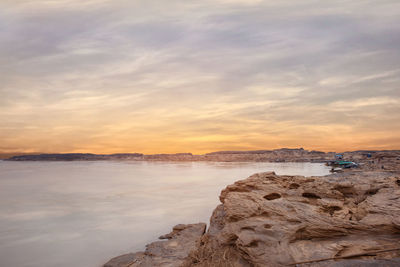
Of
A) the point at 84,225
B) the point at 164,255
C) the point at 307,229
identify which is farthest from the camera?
the point at 84,225

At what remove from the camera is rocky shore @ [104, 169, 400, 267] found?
4199 mm

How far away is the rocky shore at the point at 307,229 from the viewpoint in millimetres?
4199

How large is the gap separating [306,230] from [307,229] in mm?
31

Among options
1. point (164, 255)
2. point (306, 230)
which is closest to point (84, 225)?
point (164, 255)

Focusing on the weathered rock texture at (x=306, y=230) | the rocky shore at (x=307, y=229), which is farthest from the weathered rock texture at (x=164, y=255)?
the weathered rock texture at (x=306, y=230)

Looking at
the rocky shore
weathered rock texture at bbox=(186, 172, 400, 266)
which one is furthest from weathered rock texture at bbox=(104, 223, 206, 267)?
weathered rock texture at bbox=(186, 172, 400, 266)

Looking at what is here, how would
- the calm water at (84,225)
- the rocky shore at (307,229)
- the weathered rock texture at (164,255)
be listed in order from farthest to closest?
the calm water at (84,225), the weathered rock texture at (164,255), the rocky shore at (307,229)

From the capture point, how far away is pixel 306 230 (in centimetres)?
491

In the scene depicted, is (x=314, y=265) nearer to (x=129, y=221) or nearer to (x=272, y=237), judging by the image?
(x=272, y=237)

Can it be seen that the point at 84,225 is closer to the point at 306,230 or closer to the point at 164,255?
the point at 164,255

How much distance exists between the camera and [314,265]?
406cm

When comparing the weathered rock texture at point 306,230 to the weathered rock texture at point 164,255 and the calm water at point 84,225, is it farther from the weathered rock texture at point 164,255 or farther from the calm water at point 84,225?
the calm water at point 84,225

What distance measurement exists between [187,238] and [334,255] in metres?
7.33

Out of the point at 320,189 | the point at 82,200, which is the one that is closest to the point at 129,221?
the point at 82,200
